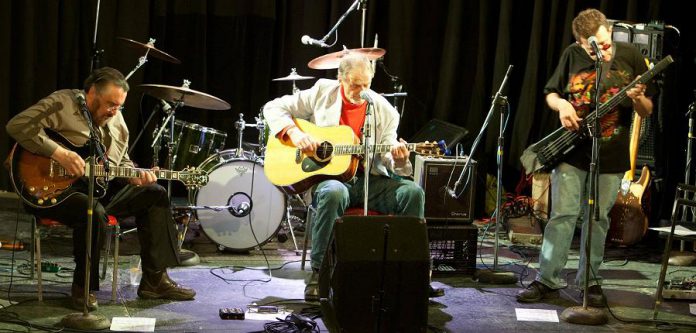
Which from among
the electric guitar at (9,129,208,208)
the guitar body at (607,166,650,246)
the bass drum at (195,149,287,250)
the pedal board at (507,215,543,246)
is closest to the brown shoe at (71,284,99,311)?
the electric guitar at (9,129,208,208)

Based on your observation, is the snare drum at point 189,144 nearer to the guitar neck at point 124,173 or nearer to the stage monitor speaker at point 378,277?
the guitar neck at point 124,173

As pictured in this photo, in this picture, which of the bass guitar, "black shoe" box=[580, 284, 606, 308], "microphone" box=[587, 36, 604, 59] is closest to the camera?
"microphone" box=[587, 36, 604, 59]

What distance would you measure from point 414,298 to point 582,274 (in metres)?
1.66

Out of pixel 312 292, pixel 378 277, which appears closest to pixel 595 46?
pixel 378 277

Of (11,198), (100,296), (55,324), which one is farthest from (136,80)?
(55,324)

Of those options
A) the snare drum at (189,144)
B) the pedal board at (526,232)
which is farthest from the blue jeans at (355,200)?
the pedal board at (526,232)

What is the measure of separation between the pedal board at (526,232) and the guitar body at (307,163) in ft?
8.05

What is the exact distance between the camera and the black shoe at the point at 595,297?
509 cm

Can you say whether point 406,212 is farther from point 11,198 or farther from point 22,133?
point 11,198

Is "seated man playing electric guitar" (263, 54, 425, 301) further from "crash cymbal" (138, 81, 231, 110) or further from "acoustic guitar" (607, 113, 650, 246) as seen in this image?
"acoustic guitar" (607, 113, 650, 246)

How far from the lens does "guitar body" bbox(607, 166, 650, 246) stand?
7.06 m

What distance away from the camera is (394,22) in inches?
322

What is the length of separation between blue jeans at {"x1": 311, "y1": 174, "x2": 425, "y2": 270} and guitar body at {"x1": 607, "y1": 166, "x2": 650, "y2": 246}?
2.47 meters

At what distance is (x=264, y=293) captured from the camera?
16.9 feet
